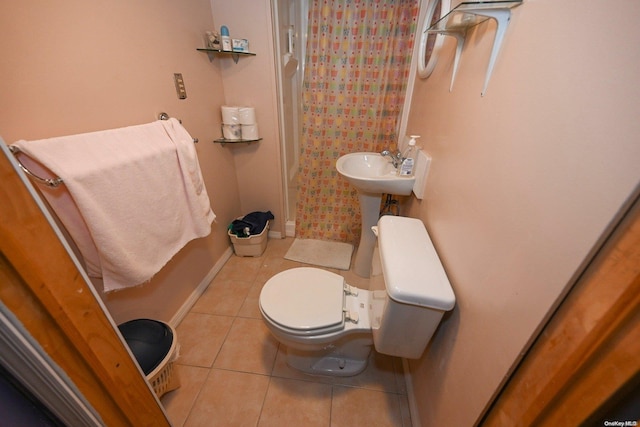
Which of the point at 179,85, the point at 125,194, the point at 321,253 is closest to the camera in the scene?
the point at 125,194

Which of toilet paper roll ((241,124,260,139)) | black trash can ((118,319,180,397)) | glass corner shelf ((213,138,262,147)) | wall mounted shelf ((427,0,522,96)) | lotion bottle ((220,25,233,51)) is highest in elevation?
lotion bottle ((220,25,233,51))

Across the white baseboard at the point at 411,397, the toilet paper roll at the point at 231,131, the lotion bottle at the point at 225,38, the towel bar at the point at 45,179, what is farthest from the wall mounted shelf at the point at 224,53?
the white baseboard at the point at 411,397

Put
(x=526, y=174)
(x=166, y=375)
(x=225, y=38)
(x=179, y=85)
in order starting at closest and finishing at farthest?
(x=526, y=174)
(x=166, y=375)
(x=179, y=85)
(x=225, y=38)

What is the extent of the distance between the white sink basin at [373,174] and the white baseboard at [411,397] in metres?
0.94

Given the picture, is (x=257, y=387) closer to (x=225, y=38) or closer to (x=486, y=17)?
(x=486, y=17)

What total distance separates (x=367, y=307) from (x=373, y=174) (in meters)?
0.94

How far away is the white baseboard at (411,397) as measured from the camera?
101 centimetres

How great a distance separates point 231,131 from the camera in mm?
1683

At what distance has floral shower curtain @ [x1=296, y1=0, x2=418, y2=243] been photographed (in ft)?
4.83

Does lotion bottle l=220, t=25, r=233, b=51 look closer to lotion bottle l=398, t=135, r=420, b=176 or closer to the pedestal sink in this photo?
the pedestal sink

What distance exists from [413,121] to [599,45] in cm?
117

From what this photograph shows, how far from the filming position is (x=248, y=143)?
1857 mm

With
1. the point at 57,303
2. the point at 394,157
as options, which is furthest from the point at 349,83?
the point at 57,303

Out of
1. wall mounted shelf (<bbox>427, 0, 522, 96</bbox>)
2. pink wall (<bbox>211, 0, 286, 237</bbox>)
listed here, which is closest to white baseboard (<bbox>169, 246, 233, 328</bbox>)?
pink wall (<bbox>211, 0, 286, 237</bbox>)
